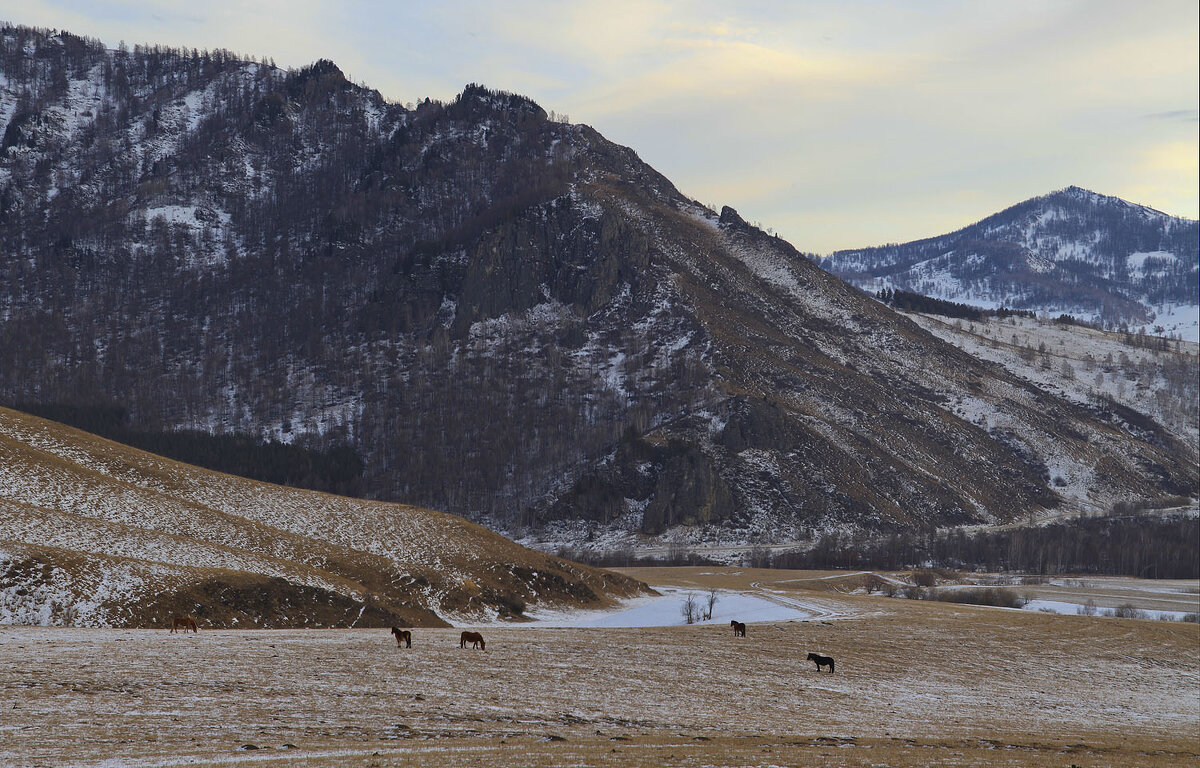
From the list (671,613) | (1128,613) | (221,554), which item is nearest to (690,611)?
(671,613)

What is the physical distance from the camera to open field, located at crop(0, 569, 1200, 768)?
28453 millimetres

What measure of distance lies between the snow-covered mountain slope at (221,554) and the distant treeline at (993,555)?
78.0 meters

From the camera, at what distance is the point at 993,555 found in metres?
185

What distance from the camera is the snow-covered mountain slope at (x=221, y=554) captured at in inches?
2384

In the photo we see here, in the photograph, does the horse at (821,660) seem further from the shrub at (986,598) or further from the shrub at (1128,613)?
the shrub at (986,598)

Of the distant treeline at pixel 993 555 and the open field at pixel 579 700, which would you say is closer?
the open field at pixel 579 700

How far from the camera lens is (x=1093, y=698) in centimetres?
5231

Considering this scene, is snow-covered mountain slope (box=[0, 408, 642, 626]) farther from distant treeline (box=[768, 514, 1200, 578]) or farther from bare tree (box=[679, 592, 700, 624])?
distant treeline (box=[768, 514, 1200, 578])

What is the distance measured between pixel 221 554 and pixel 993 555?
149848 mm

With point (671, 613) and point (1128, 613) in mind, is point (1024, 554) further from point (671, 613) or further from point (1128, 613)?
point (671, 613)

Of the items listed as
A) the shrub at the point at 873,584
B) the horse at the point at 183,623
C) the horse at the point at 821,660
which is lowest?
the shrub at the point at 873,584

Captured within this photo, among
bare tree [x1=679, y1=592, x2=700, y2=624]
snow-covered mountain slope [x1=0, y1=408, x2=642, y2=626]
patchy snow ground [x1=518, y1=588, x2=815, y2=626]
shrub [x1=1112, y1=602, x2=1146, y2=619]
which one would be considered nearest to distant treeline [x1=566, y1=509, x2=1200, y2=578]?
shrub [x1=1112, y1=602, x2=1146, y2=619]

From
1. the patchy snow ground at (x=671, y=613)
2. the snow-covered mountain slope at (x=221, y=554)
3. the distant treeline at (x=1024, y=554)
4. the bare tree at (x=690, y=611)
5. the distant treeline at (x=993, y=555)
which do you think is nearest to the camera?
the snow-covered mountain slope at (x=221, y=554)

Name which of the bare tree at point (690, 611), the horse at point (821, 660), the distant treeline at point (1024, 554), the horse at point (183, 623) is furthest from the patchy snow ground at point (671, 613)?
the distant treeline at point (1024, 554)
